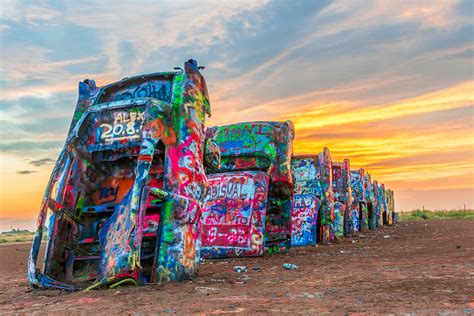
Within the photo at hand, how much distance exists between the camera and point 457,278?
640 cm

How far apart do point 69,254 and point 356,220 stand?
19.4m

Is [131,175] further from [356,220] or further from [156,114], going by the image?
[356,220]

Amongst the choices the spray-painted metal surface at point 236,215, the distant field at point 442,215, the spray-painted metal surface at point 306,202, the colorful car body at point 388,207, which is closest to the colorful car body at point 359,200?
the spray-painted metal surface at point 306,202

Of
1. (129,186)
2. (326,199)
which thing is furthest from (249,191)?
(326,199)

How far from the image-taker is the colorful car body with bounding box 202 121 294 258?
11.2 m

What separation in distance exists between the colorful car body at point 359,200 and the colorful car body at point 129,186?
18234 mm

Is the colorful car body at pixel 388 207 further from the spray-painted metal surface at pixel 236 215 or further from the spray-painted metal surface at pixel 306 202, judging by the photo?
the spray-painted metal surface at pixel 236 215

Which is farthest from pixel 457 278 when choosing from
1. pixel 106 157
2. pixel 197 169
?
pixel 106 157

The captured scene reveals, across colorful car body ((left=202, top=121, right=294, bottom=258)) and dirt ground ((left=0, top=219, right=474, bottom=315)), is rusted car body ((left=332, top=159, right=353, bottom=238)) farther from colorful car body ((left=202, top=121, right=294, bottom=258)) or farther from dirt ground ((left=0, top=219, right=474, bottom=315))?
dirt ground ((left=0, top=219, right=474, bottom=315))

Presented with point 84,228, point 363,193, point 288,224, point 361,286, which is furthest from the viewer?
point 363,193

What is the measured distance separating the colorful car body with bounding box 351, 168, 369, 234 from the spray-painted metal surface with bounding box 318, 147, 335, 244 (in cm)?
798

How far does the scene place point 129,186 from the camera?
7641 mm

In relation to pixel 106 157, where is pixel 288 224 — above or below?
below

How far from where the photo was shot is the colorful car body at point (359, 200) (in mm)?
24575
